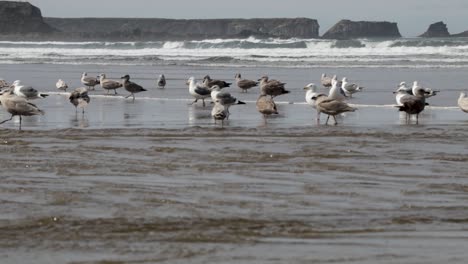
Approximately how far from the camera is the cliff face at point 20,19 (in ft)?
374

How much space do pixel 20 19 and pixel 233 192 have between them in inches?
4461

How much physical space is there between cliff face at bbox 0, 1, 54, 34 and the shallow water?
4041 inches

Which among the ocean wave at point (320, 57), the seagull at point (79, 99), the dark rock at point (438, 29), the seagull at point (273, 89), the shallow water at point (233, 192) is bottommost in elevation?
the shallow water at point (233, 192)

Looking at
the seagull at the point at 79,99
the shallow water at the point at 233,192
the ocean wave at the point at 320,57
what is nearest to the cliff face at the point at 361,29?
the ocean wave at the point at 320,57

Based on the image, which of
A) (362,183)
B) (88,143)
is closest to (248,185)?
(362,183)

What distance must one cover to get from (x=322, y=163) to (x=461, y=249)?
3941 millimetres

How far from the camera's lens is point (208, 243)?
585 centimetres

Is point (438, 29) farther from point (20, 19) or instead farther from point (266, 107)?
point (266, 107)

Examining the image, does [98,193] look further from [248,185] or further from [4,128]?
[4,128]

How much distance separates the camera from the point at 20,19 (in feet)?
383

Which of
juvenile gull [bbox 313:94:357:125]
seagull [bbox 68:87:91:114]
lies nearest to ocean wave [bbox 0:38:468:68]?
seagull [bbox 68:87:91:114]

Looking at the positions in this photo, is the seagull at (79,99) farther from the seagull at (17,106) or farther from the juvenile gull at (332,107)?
the juvenile gull at (332,107)

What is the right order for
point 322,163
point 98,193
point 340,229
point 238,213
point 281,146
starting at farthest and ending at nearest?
1. point 281,146
2. point 322,163
3. point 98,193
4. point 238,213
5. point 340,229

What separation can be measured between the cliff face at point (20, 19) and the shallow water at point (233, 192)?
10265 cm
